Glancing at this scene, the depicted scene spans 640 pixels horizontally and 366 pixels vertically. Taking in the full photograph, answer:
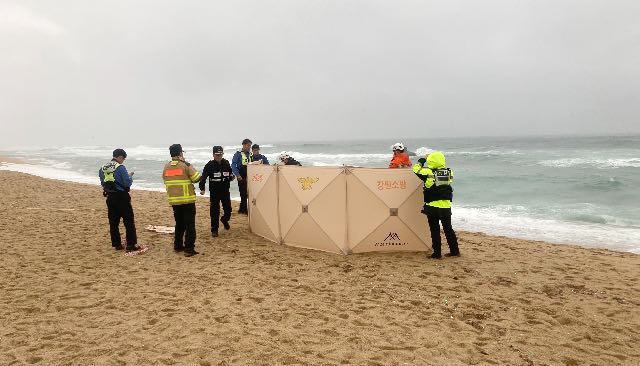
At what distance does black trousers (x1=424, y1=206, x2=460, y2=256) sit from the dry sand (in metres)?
0.28

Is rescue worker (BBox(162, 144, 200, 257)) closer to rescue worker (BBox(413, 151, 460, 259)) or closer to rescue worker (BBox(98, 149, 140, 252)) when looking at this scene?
rescue worker (BBox(98, 149, 140, 252))

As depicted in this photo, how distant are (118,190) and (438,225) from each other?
568 centimetres

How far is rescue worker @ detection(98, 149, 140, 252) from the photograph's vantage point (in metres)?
7.26

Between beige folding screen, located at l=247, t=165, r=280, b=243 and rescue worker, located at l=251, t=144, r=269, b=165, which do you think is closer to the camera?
beige folding screen, located at l=247, t=165, r=280, b=243

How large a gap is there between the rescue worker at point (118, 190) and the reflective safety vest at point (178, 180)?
2.75 feet

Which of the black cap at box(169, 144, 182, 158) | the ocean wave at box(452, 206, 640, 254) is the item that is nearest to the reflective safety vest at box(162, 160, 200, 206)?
the black cap at box(169, 144, 182, 158)

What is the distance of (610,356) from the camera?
4.13m

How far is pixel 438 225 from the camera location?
7.15 m

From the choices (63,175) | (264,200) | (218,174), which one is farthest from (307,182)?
(63,175)

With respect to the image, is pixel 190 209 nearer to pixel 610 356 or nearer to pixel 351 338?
pixel 351 338

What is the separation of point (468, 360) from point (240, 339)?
2293 mm

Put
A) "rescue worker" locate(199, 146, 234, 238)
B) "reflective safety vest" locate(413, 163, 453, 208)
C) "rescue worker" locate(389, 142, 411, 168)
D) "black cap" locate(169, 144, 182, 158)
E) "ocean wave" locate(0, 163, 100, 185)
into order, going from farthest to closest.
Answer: "ocean wave" locate(0, 163, 100, 185) → "rescue worker" locate(199, 146, 234, 238) → "rescue worker" locate(389, 142, 411, 168) → "black cap" locate(169, 144, 182, 158) → "reflective safety vest" locate(413, 163, 453, 208)

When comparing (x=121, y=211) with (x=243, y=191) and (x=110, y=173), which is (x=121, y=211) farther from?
(x=243, y=191)

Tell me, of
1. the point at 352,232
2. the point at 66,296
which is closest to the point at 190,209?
the point at 66,296
